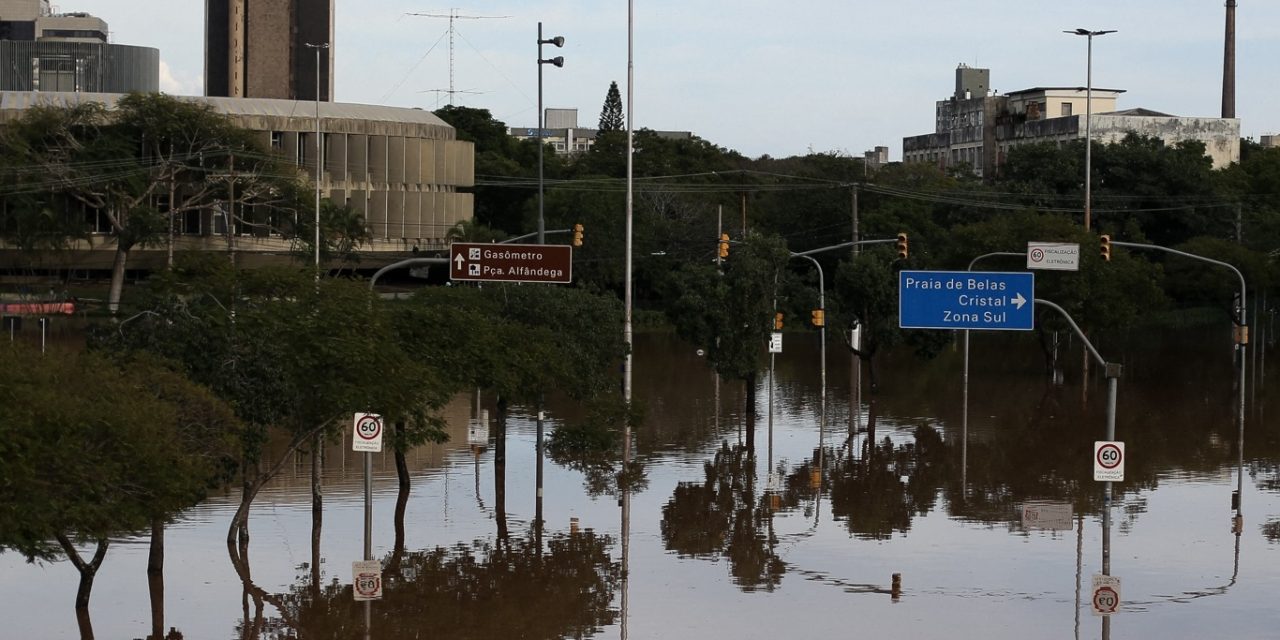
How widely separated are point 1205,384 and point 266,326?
53.4 meters

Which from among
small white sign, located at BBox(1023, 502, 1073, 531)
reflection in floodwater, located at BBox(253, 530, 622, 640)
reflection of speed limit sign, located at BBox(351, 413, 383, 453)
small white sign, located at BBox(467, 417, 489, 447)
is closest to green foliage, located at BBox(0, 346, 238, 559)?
reflection of speed limit sign, located at BBox(351, 413, 383, 453)

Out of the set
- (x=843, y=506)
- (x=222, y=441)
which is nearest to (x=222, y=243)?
(x=843, y=506)

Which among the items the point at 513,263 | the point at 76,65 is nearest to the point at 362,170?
the point at 513,263

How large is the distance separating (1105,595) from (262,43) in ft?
347

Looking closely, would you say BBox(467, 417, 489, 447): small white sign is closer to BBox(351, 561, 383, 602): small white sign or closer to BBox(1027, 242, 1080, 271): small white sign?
BBox(1027, 242, 1080, 271): small white sign

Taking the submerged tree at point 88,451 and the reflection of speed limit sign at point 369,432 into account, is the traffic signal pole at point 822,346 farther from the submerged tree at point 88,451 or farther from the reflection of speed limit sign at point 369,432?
the submerged tree at point 88,451

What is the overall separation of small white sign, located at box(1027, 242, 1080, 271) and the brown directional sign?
20345 mm

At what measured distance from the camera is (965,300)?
153 ft

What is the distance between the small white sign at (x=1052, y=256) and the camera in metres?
51.4

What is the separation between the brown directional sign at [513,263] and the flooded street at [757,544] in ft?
16.8

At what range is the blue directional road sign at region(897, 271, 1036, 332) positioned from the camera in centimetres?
4603

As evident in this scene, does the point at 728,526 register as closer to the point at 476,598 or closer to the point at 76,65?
the point at 476,598

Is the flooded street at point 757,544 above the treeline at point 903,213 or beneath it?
beneath

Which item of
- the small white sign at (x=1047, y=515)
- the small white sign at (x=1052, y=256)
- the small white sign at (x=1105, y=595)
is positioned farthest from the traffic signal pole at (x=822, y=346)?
the small white sign at (x=1105, y=595)
